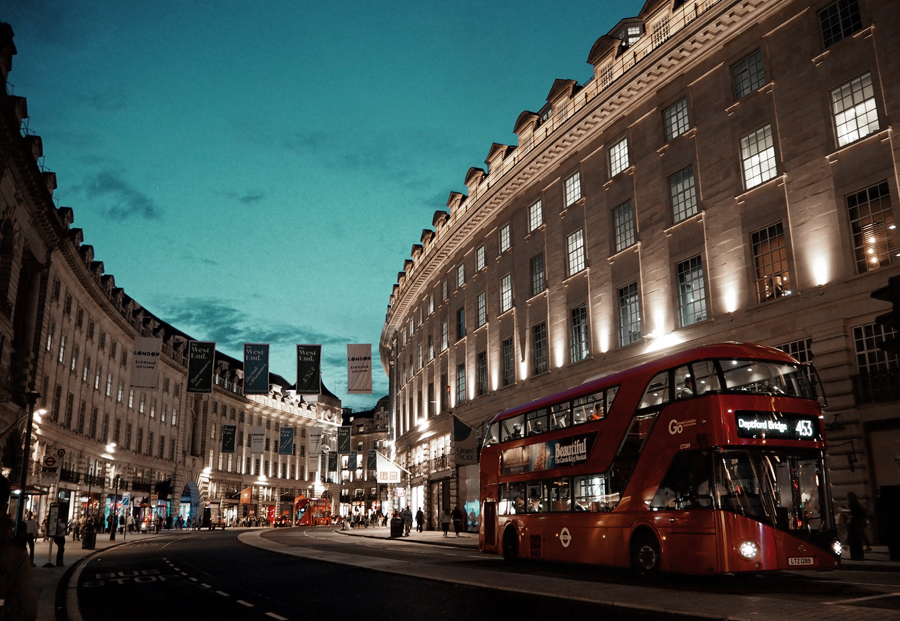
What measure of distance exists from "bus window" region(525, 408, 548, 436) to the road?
3.59 metres

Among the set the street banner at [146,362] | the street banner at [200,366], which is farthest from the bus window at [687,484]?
the street banner at [146,362]

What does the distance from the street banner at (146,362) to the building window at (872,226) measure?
3210 cm

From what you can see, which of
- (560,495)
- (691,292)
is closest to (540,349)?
(691,292)

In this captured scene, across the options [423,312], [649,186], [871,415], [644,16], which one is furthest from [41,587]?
[423,312]

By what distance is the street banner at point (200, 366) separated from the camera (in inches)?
1361

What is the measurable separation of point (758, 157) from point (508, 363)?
17574 millimetres

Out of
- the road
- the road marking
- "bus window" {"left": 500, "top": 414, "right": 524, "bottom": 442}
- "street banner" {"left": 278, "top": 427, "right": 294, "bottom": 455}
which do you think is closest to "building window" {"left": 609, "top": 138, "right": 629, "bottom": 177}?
"bus window" {"left": 500, "top": 414, "right": 524, "bottom": 442}

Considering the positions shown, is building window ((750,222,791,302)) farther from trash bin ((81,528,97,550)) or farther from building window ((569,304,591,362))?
trash bin ((81,528,97,550))

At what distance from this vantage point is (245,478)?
94000 millimetres

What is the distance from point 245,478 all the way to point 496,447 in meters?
79.4

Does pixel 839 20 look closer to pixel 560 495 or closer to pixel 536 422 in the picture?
pixel 536 422

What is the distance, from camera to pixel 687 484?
14.0 m

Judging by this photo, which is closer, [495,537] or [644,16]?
[495,537]

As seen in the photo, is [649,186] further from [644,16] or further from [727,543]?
[727,543]
